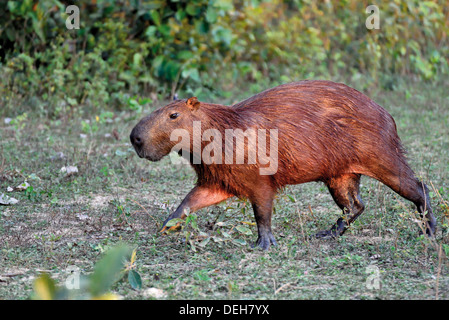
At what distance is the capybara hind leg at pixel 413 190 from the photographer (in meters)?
4.23

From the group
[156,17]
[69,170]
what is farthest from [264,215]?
[156,17]

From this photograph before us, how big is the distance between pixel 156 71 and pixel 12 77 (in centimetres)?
173

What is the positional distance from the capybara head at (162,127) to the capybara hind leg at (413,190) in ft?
4.42

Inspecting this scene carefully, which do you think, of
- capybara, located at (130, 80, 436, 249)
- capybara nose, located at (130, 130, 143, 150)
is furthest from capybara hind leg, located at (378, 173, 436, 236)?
capybara nose, located at (130, 130, 143, 150)

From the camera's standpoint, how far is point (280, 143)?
13.3 ft

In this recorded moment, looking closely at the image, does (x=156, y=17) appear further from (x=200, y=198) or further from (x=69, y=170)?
(x=200, y=198)

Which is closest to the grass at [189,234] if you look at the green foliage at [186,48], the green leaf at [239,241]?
the green leaf at [239,241]

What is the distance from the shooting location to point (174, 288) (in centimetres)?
336

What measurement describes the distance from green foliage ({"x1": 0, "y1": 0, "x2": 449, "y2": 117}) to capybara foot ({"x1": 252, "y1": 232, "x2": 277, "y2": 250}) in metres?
3.42

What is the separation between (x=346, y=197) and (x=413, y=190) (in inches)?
17.6

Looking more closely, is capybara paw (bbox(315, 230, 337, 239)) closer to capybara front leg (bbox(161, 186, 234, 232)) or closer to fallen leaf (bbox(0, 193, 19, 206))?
capybara front leg (bbox(161, 186, 234, 232))

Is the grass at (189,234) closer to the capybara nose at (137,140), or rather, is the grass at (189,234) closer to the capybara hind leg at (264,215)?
the capybara hind leg at (264,215)
